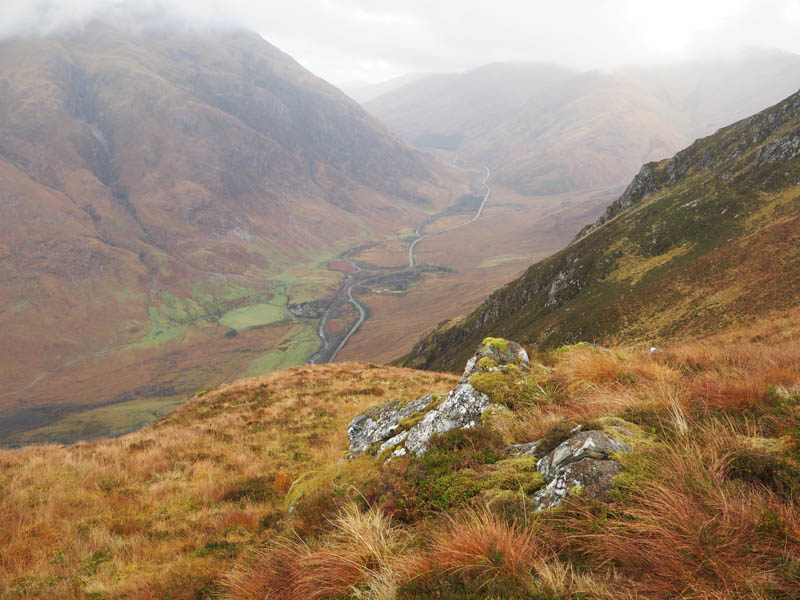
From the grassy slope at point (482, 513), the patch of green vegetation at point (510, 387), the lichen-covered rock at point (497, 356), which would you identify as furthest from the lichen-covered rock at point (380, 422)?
the patch of green vegetation at point (510, 387)

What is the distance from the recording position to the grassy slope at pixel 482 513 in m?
3.12

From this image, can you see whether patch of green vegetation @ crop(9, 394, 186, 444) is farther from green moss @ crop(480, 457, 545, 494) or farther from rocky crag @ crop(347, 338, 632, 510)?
green moss @ crop(480, 457, 545, 494)

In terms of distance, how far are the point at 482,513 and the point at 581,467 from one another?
4.10 ft

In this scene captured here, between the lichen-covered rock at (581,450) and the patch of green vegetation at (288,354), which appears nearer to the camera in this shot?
the lichen-covered rock at (581,450)

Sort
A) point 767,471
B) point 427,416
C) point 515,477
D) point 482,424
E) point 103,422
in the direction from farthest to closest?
1. point 103,422
2. point 427,416
3. point 482,424
4. point 515,477
5. point 767,471

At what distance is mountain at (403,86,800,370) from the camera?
90.5 feet

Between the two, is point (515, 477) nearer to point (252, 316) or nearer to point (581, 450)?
point (581, 450)

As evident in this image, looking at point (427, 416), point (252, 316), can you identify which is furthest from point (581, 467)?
point (252, 316)

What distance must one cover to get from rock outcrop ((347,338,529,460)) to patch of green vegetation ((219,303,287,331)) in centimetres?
17037

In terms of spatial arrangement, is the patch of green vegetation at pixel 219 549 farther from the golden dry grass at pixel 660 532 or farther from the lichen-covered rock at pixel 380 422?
the lichen-covered rock at pixel 380 422

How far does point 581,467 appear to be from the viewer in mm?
4324

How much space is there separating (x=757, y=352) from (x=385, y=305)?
552 feet

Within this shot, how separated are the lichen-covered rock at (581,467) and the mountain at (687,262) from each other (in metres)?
26.4

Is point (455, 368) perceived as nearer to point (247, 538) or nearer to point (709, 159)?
point (247, 538)
